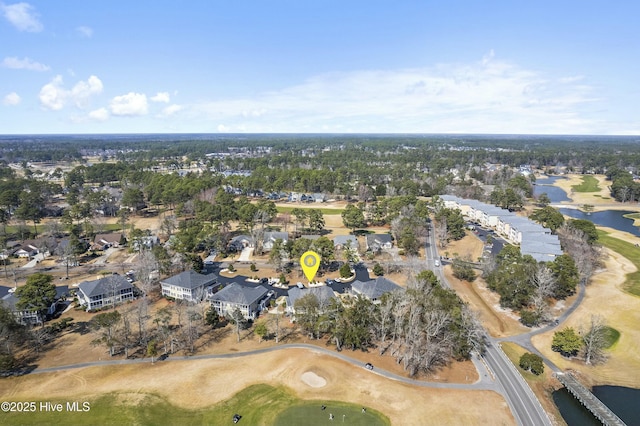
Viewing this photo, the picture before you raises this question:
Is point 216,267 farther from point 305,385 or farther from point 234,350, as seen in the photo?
point 305,385

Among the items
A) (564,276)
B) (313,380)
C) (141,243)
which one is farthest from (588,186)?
(141,243)

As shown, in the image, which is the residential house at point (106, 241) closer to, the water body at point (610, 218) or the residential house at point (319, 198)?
the residential house at point (319, 198)

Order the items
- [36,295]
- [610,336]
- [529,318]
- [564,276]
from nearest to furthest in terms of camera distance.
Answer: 1. [36,295]
2. [610,336]
3. [529,318]
4. [564,276]

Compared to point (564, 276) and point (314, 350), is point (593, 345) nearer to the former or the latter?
point (564, 276)

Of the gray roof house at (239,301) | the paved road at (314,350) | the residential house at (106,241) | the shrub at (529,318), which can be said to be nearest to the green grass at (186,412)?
the paved road at (314,350)

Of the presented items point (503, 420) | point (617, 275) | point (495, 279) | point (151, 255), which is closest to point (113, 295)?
point (151, 255)
